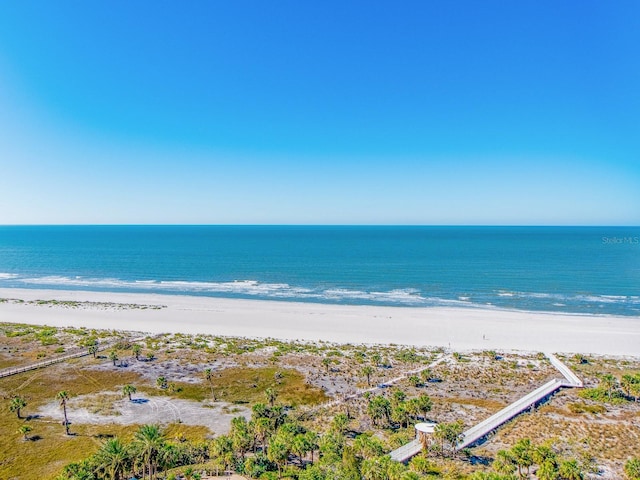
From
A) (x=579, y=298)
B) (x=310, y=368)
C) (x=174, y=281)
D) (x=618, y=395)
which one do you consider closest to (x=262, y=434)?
(x=310, y=368)

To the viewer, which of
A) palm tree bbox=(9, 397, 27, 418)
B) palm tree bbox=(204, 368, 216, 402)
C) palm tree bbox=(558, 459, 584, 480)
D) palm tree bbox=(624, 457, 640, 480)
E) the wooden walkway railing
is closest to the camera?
palm tree bbox=(558, 459, 584, 480)

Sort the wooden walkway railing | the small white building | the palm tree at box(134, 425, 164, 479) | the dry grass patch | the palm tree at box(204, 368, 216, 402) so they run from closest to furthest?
1. the palm tree at box(134, 425, 164, 479)
2. the small white building
3. the dry grass patch
4. the palm tree at box(204, 368, 216, 402)
5. the wooden walkway railing

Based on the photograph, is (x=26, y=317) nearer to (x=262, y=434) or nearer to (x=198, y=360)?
(x=198, y=360)

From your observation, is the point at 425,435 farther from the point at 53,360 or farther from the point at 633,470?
the point at 53,360

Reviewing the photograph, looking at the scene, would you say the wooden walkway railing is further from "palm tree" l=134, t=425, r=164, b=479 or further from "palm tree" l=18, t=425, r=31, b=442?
"palm tree" l=134, t=425, r=164, b=479

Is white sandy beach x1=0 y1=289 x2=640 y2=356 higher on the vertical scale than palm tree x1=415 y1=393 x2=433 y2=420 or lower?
lower

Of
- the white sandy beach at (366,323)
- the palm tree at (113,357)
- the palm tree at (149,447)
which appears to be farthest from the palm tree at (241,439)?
the white sandy beach at (366,323)

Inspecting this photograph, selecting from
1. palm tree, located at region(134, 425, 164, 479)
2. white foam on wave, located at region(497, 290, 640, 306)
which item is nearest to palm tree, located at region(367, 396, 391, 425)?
palm tree, located at region(134, 425, 164, 479)
